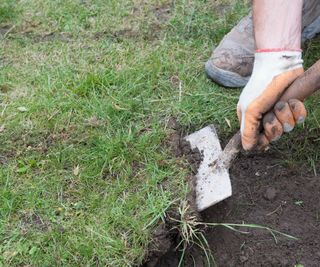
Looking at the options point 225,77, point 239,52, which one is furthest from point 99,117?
point 239,52

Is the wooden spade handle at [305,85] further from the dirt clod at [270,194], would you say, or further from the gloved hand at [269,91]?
the dirt clod at [270,194]

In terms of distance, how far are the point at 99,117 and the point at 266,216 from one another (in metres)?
0.90

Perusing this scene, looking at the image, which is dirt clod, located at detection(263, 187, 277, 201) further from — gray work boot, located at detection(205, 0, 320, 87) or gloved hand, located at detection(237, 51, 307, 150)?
gray work boot, located at detection(205, 0, 320, 87)

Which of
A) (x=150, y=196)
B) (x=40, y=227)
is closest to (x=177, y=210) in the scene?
(x=150, y=196)

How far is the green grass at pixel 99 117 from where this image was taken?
82.6 inches

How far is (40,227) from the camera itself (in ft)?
7.00

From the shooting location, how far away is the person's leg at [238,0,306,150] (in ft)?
6.55

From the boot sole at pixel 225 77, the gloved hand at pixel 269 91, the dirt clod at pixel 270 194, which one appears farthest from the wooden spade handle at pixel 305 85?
the boot sole at pixel 225 77

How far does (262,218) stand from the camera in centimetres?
221

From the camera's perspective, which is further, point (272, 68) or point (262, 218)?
point (262, 218)

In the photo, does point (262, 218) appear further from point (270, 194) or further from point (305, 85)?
point (305, 85)

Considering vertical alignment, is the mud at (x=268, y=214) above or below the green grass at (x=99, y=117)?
below

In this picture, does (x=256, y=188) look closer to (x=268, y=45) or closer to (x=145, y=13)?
(x=268, y=45)

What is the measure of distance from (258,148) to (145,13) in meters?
1.48
